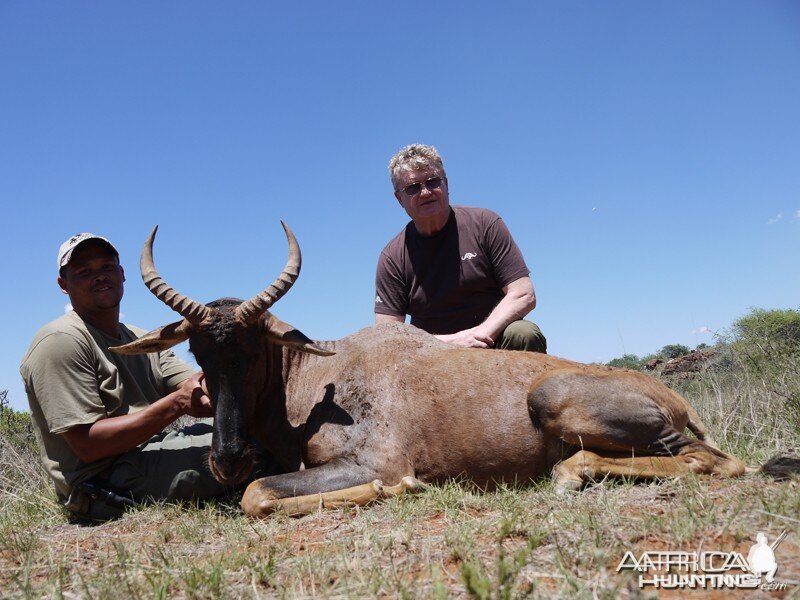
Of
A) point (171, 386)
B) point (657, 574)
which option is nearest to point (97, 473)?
point (171, 386)

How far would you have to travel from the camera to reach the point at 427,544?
3.18 metres

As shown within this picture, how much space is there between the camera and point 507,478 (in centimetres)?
494

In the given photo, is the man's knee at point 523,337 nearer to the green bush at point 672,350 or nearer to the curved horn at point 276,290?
the curved horn at point 276,290

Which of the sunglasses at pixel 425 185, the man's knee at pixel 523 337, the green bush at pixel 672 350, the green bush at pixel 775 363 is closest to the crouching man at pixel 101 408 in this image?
the man's knee at pixel 523 337

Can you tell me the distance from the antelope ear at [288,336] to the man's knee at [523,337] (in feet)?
6.97

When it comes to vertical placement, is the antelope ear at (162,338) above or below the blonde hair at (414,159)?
below

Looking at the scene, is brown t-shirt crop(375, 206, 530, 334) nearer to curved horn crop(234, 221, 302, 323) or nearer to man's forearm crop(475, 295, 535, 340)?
man's forearm crop(475, 295, 535, 340)

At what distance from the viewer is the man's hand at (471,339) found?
6.21 m

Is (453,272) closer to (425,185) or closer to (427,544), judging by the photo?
(425,185)

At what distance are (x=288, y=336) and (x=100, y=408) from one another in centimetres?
166

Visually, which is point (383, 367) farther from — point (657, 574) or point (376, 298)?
point (657, 574)

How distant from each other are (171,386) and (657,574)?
17.0 ft

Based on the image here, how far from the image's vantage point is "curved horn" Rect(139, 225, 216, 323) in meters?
5.06

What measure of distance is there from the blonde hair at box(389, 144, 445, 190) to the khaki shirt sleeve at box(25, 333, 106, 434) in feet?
13.2
